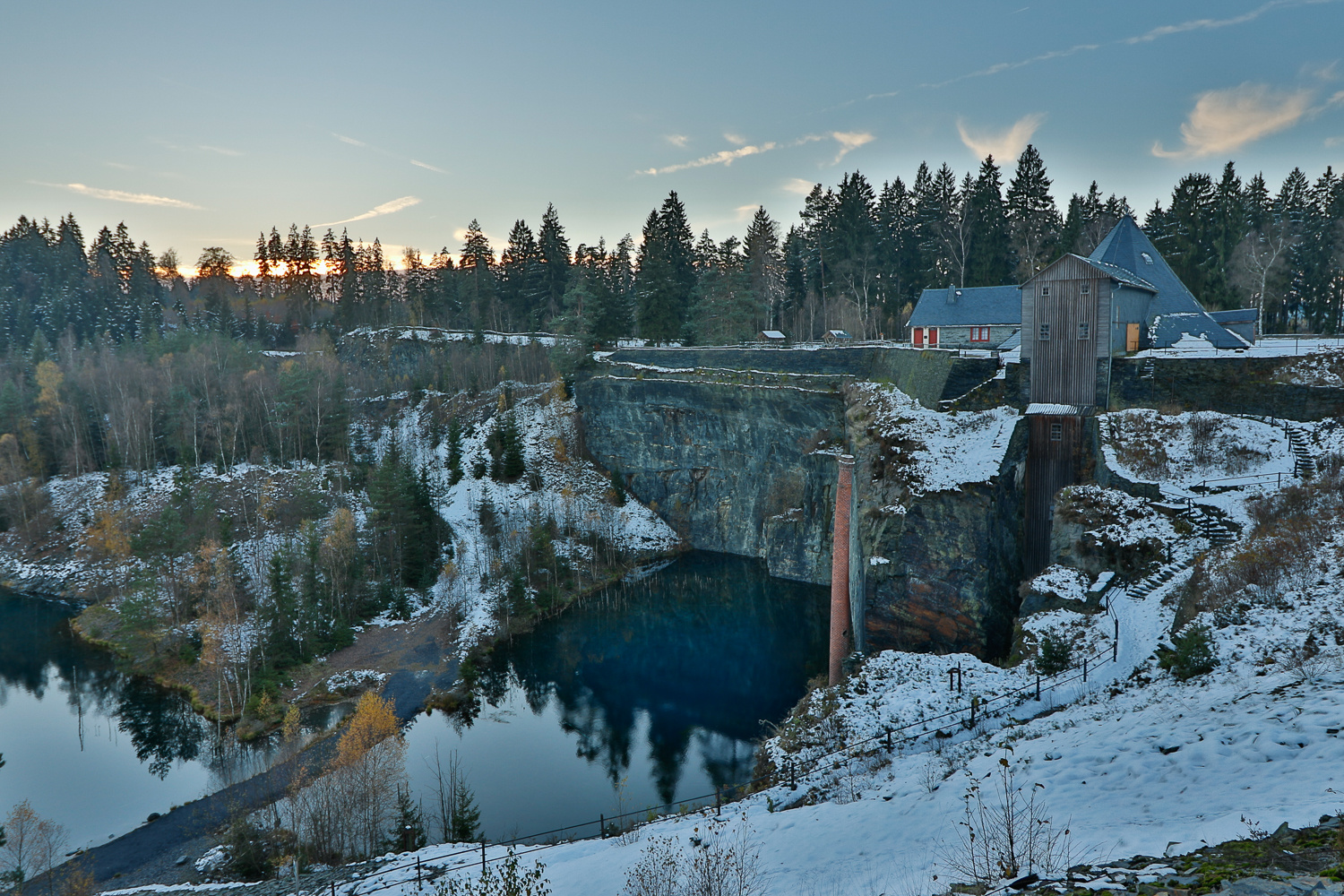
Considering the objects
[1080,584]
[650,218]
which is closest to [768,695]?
[1080,584]

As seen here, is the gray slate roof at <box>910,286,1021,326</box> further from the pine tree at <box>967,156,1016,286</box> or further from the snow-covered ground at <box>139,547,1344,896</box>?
the snow-covered ground at <box>139,547,1344,896</box>

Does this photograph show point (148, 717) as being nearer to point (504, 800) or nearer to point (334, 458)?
point (504, 800)

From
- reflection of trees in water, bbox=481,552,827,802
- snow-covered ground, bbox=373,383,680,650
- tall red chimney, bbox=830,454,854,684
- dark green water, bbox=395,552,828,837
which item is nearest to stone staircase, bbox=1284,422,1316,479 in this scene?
tall red chimney, bbox=830,454,854,684

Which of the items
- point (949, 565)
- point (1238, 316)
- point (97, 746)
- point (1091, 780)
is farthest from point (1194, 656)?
point (97, 746)

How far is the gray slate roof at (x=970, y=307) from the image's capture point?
47562mm

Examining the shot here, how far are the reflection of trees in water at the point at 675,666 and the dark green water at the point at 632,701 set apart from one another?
3.7 inches

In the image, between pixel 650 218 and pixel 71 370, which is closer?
pixel 71 370

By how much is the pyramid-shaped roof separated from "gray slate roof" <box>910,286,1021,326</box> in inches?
373

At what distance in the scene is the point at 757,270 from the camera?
75938mm

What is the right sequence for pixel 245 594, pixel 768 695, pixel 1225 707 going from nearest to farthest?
pixel 1225 707 → pixel 768 695 → pixel 245 594

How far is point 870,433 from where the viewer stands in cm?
3584

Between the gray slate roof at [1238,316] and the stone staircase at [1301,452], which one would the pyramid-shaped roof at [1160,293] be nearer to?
the gray slate roof at [1238,316]

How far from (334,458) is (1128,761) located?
6715 centimetres

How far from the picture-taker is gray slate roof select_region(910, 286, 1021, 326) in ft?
156
